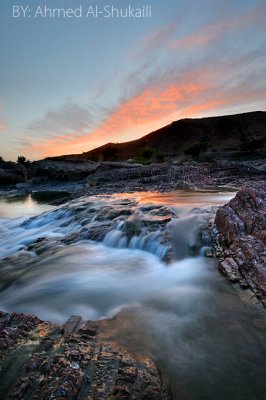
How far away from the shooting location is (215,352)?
2.81 metres

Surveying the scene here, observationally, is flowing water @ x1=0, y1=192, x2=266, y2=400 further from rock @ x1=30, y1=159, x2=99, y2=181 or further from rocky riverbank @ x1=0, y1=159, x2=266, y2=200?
rock @ x1=30, y1=159, x2=99, y2=181

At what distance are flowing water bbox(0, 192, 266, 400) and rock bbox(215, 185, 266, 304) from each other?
0.24m

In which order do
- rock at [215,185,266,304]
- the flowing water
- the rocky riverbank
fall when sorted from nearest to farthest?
the flowing water → rock at [215,185,266,304] → the rocky riverbank

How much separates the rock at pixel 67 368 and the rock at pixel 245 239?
206 centimetres

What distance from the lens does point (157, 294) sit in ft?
14.3

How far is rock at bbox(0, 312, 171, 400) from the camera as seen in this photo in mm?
2041

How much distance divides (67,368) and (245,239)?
3613 millimetres

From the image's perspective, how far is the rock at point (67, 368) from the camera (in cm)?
204

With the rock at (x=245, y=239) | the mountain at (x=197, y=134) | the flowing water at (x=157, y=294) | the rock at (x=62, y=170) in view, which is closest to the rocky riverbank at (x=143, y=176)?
the rock at (x=62, y=170)

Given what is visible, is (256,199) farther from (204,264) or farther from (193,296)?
(193,296)

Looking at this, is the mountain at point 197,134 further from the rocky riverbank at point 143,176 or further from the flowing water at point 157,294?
the flowing water at point 157,294

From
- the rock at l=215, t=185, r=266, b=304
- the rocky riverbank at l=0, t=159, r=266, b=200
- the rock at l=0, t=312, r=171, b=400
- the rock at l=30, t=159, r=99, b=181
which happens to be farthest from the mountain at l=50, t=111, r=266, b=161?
the rock at l=0, t=312, r=171, b=400

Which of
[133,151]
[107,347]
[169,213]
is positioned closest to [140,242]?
[169,213]

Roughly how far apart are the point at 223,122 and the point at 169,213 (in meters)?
132
